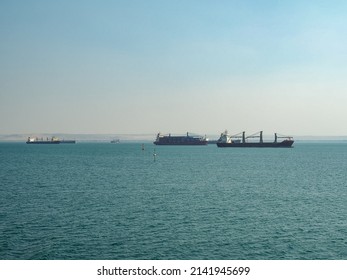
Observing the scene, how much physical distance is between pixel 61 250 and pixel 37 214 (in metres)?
17.2

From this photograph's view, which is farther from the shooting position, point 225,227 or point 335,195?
point 335,195

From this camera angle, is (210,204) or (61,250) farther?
(210,204)

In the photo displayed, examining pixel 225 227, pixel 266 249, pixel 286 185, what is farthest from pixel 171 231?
pixel 286 185

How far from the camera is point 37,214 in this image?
49.8 m

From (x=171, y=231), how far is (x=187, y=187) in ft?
121

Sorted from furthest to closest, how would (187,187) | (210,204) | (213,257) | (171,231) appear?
(187,187), (210,204), (171,231), (213,257)

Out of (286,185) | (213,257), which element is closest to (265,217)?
(213,257)

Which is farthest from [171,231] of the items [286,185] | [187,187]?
[286,185]
